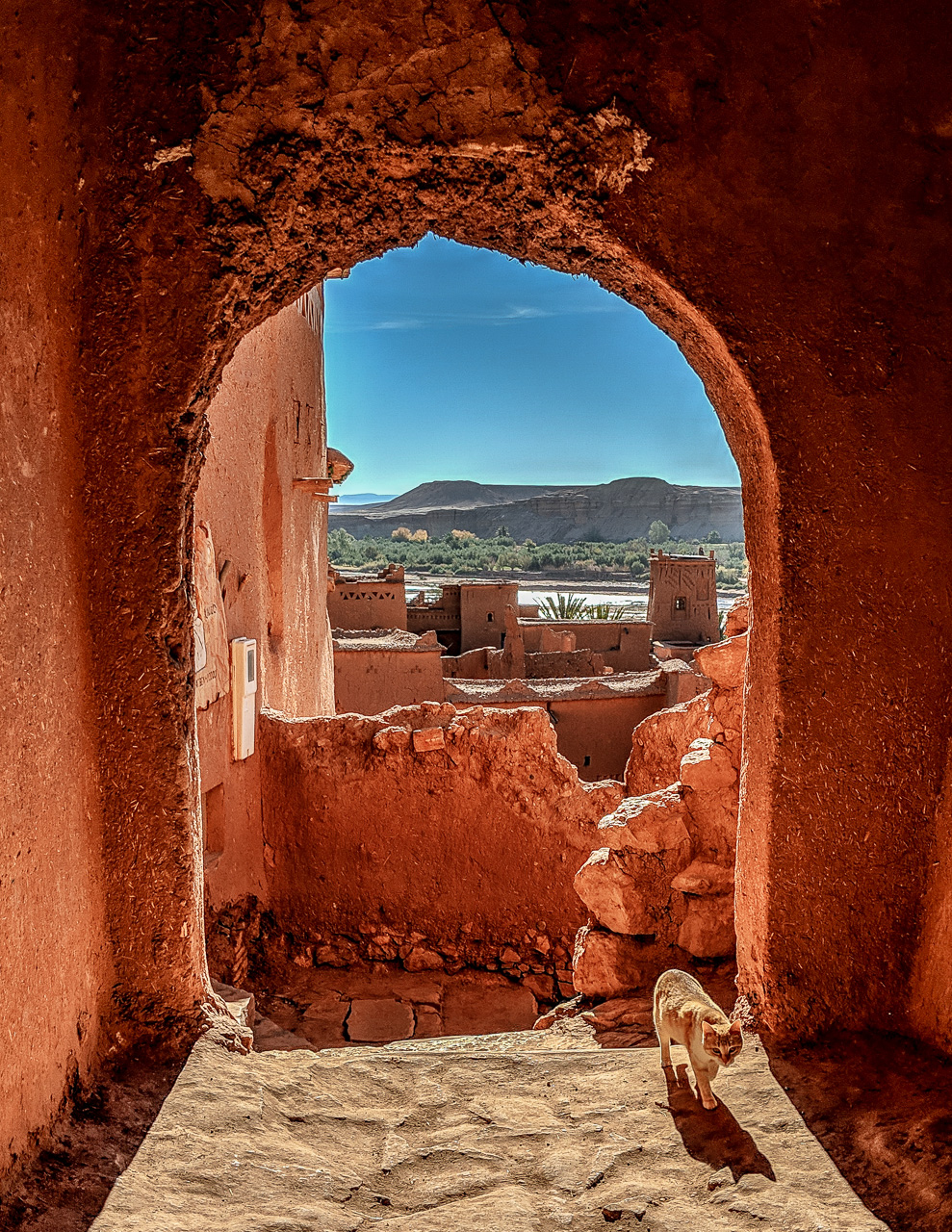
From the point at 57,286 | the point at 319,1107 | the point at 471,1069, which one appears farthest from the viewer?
the point at 471,1069

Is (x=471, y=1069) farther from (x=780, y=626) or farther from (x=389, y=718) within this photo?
(x=389, y=718)

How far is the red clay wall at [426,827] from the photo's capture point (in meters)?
5.58

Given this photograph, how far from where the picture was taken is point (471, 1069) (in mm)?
3049

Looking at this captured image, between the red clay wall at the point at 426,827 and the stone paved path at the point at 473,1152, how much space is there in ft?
8.13

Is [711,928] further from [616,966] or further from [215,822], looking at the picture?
[215,822]

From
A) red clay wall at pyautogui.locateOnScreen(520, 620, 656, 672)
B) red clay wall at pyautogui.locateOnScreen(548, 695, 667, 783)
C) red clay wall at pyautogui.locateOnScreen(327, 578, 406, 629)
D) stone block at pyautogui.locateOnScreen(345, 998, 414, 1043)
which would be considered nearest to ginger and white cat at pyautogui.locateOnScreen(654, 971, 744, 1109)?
stone block at pyautogui.locateOnScreen(345, 998, 414, 1043)

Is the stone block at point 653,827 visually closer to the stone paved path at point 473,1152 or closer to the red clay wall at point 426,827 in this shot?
the stone paved path at point 473,1152

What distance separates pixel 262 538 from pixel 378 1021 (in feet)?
10.5

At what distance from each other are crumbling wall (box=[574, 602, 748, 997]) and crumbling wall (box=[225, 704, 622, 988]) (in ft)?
4.36

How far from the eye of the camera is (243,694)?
16.9ft

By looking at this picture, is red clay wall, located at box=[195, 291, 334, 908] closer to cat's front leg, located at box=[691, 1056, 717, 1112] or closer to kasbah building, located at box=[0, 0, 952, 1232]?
kasbah building, located at box=[0, 0, 952, 1232]

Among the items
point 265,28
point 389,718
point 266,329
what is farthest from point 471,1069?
point 266,329

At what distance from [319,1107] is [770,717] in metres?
1.90

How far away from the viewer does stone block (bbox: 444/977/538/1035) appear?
16.3ft
